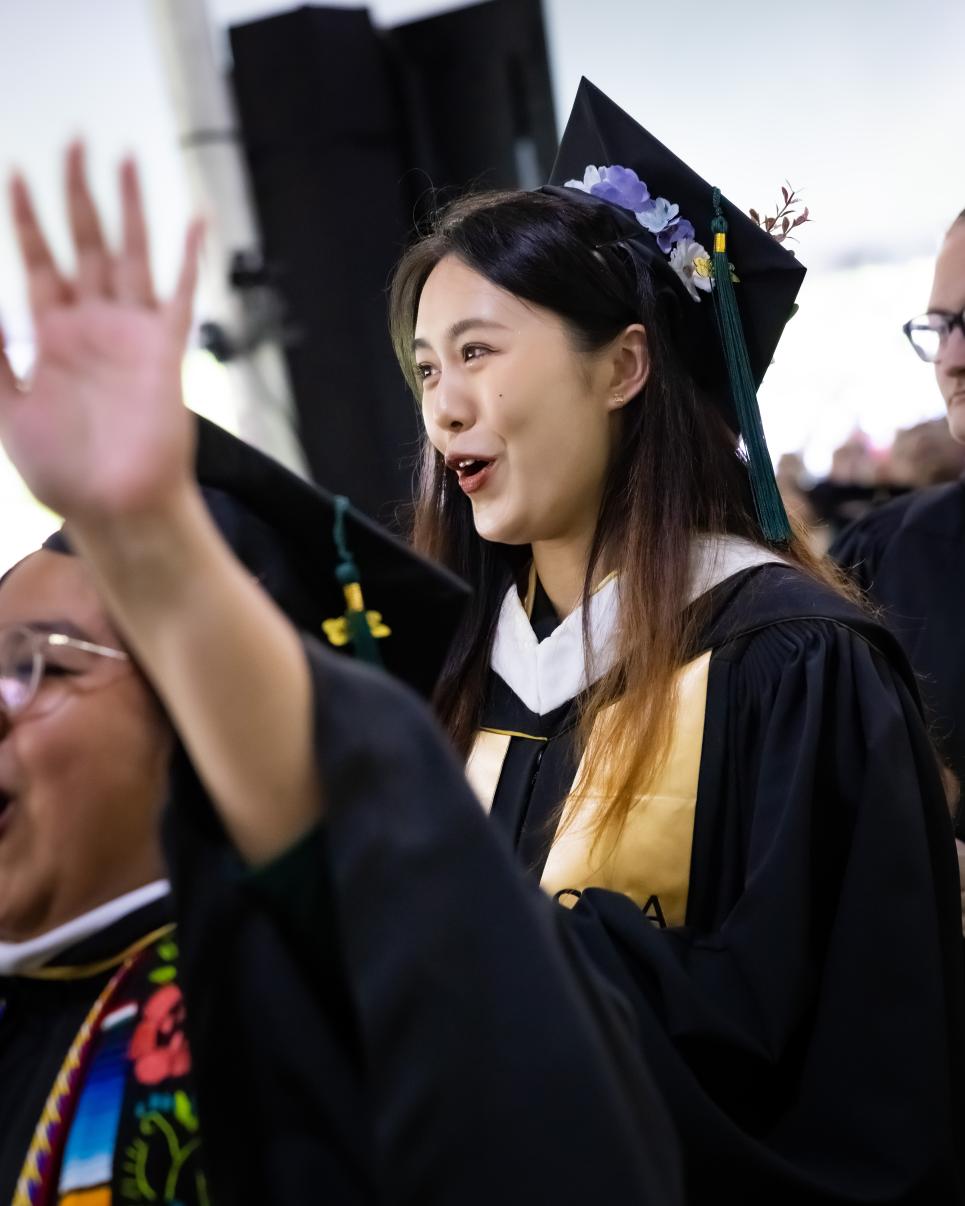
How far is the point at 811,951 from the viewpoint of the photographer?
1.42 m

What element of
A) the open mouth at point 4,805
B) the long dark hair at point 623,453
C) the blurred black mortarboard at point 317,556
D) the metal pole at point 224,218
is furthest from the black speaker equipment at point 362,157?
the open mouth at point 4,805

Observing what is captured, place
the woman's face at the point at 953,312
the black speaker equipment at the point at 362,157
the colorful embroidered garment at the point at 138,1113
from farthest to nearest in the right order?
the black speaker equipment at the point at 362,157 < the woman's face at the point at 953,312 < the colorful embroidered garment at the point at 138,1113

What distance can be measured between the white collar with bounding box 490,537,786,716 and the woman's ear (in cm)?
24

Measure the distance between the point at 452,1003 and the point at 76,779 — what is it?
37 cm

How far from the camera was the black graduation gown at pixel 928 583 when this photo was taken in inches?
92.7

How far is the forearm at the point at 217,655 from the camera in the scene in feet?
2.15

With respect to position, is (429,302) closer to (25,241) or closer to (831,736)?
(831,736)

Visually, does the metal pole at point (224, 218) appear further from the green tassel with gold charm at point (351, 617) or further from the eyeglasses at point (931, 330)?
the green tassel with gold charm at point (351, 617)

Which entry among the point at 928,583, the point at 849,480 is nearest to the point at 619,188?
the point at 928,583

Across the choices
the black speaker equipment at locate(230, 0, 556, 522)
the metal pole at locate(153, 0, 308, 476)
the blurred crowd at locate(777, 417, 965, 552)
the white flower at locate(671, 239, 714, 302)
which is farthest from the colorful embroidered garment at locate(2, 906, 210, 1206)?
the blurred crowd at locate(777, 417, 965, 552)

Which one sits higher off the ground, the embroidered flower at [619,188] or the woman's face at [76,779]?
the embroidered flower at [619,188]

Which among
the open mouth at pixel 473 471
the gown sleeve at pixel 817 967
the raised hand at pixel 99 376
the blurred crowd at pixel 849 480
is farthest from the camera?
the blurred crowd at pixel 849 480

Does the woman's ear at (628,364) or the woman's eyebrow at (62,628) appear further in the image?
the woman's ear at (628,364)

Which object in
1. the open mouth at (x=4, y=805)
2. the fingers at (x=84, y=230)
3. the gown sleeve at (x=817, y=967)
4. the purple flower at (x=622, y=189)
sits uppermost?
the purple flower at (x=622, y=189)
